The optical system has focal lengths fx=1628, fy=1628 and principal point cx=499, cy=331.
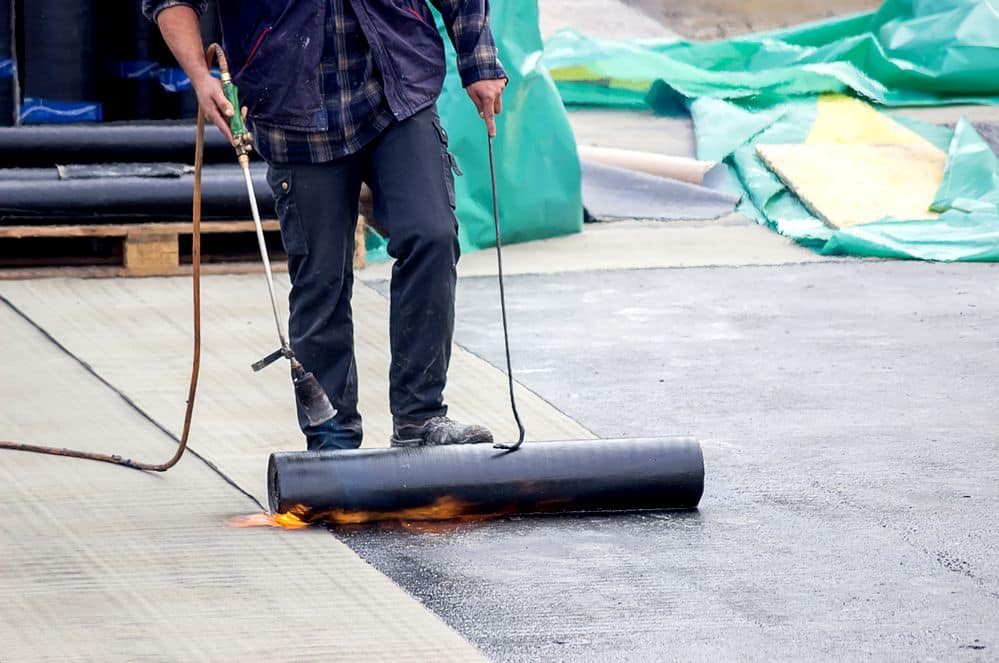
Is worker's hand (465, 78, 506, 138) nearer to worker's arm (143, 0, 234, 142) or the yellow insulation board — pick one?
worker's arm (143, 0, 234, 142)

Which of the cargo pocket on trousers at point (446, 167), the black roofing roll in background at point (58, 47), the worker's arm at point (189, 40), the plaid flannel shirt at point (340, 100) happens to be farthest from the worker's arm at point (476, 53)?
the black roofing roll in background at point (58, 47)

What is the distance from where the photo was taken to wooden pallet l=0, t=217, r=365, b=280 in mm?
7246

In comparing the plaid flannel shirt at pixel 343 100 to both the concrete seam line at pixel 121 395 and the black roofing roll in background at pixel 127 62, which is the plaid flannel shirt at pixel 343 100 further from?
the black roofing roll in background at pixel 127 62

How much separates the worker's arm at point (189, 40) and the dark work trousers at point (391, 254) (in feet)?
1.00

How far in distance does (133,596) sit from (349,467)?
67 centimetres

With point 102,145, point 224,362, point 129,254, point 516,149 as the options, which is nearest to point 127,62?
point 102,145

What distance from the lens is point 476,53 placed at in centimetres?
445

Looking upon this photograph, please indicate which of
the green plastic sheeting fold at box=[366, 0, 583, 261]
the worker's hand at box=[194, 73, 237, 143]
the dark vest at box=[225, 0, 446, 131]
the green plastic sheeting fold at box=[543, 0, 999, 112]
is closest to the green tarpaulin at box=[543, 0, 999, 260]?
the green plastic sheeting fold at box=[543, 0, 999, 112]

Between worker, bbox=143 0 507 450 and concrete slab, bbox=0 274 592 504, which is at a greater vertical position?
worker, bbox=143 0 507 450

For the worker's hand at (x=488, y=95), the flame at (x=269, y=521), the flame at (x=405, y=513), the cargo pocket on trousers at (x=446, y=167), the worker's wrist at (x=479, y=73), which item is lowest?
the flame at (x=269, y=521)

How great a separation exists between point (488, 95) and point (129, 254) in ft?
10.9

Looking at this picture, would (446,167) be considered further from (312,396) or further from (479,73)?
(312,396)

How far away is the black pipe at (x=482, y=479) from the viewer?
4.08 metres

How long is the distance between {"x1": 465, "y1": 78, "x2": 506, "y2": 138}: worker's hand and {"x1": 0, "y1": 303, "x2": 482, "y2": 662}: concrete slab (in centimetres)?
124
